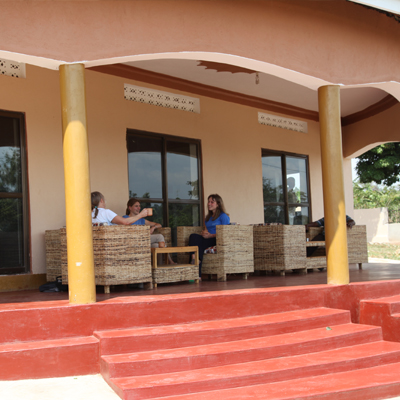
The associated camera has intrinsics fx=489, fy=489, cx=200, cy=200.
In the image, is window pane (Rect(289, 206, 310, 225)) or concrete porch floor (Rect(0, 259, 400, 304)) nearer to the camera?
concrete porch floor (Rect(0, 259, 400, 304))

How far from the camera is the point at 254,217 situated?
28.6 ft

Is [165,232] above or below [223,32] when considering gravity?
below

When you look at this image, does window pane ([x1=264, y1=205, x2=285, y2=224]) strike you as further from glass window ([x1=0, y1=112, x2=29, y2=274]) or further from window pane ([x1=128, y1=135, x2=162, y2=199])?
glass window ([x1=0, y1=112, x2=29, y2=274])

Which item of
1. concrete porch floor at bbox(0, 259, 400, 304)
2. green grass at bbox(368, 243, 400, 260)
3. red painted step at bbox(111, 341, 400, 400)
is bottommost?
green grass at bbox(368, 243, 400, 260)

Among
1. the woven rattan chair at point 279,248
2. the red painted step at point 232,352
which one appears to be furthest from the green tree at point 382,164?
the red painted step at point 232,352

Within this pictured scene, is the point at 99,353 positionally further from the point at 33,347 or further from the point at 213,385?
the point at 213,385

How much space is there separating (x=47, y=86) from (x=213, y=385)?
174 inches

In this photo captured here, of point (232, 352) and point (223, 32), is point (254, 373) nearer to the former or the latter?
Result: point (232, 352)

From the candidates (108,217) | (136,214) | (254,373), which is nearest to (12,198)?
(108,217)

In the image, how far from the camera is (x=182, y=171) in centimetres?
774

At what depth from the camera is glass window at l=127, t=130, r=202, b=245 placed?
7.18 metres

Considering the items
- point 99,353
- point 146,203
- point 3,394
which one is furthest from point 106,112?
point 3,394

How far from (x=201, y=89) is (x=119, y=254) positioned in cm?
389

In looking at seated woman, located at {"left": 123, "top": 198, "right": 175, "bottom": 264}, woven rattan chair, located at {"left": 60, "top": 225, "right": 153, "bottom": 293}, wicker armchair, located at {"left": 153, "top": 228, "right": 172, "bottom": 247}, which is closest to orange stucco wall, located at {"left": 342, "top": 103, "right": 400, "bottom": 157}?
wicker armchair, located at {"left": 153, "top": 228, "right": 172, "bottom": 247}
